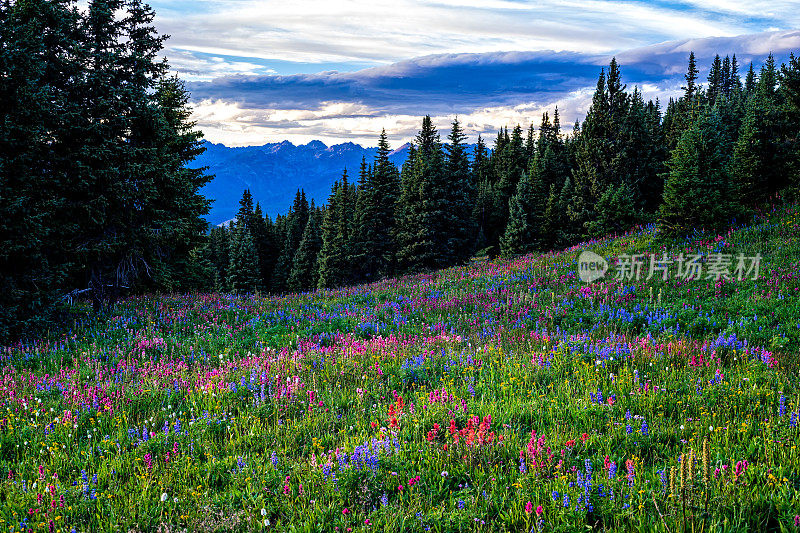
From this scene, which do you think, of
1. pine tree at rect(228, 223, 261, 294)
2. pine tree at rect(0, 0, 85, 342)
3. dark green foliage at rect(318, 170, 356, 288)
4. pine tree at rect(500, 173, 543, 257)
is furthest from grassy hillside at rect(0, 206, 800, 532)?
pine tree at rect(228, 223, 261, 294)

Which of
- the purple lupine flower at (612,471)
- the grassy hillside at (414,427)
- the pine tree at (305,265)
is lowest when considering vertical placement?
the pine tree at (305,265)

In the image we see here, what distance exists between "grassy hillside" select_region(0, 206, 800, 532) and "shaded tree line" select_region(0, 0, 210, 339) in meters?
2.11

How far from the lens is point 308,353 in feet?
27.7

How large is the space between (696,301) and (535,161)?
38677 millimetres

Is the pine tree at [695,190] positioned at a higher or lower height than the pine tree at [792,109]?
lower

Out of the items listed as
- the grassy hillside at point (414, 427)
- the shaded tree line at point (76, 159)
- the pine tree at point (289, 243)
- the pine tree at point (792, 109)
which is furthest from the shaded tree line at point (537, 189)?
the shaded tree line at point (76, 159)

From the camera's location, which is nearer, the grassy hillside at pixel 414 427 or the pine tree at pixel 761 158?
the grassy hillside at pixel 414 427

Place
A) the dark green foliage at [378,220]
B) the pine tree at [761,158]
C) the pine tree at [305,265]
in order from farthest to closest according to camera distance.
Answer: the pine tree at [305,265] → the dark green foliage at [378,220] → the pine tree at [761,158]

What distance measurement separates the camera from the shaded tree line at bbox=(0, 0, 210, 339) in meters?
9.71

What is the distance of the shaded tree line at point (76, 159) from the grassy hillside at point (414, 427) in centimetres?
211

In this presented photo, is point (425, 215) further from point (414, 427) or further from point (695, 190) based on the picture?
point (414, 427)

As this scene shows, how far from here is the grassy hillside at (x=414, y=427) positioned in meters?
3.66

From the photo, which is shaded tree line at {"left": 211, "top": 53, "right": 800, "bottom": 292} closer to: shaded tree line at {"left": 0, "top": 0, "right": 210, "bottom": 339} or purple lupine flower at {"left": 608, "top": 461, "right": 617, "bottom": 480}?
purple lupine flower at {"left": 608, "top": 461, "right": 617, "bottom": 480}

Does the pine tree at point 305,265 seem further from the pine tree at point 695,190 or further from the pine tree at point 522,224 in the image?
the pine tree at point 695,190
